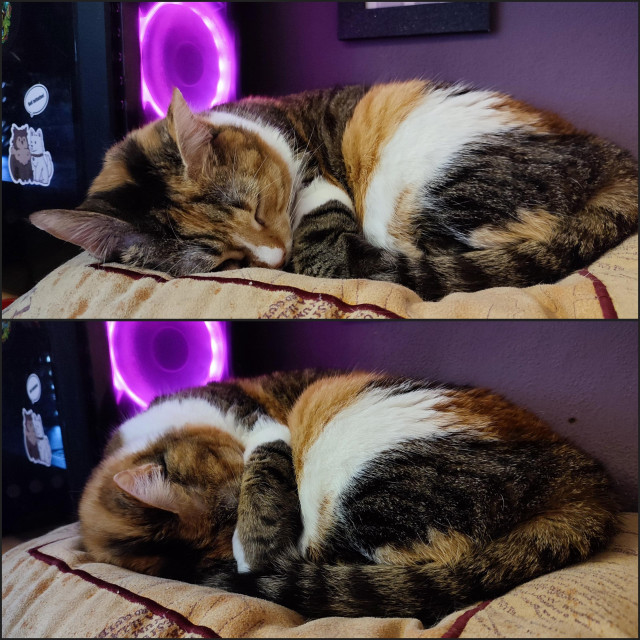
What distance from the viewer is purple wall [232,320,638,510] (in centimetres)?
118

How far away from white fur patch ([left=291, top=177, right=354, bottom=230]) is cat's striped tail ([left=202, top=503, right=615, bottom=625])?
0.72 meters

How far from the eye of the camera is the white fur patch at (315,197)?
1.26 m

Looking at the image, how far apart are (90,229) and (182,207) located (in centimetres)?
18

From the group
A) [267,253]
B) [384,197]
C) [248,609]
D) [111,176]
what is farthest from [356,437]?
[111,176]

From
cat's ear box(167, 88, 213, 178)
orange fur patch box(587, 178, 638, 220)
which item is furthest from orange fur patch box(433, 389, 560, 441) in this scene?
cat's ear box(167, 88, 213, 178)

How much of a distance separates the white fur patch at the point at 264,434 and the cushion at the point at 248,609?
0.28m

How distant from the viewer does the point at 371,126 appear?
1.27m

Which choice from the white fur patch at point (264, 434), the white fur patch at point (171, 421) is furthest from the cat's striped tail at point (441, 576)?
the white fur patch at point (171, 421)

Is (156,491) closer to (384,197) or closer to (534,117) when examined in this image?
(384,197)

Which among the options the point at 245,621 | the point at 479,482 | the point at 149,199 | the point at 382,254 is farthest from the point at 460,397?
the point at 149,199

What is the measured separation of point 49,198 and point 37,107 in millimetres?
178

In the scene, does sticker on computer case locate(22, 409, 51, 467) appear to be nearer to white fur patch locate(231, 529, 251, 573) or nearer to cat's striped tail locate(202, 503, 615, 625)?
white fur patch locate(231, 529, 251, 573)

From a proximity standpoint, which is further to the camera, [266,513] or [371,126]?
[371,126]

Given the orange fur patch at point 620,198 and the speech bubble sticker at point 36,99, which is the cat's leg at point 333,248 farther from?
the speech bubble sticker at point 36,99
